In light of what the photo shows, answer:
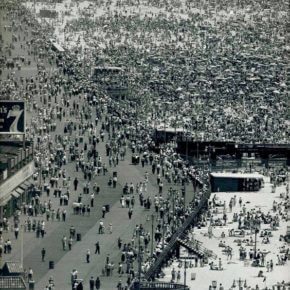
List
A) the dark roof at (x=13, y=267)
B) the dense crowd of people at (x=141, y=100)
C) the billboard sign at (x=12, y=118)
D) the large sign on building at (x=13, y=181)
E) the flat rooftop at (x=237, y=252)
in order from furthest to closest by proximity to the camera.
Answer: the dense crowd of people at (x=141, y=100), the flat rooftop at (x=237, y=252), the dark roof at (x=13, y=267), the large sign on building at (x=13, y=181), the billboard sign at (x=12, y=118)

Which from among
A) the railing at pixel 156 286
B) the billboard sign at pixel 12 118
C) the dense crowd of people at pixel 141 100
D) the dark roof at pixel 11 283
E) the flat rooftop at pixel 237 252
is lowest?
the flat rooftop at pixel 237 252

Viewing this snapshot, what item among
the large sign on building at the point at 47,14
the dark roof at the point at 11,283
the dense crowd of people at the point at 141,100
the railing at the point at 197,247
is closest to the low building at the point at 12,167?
the dark roof at the point at 11,283

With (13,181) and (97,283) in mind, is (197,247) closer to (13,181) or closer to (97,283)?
(97,283)

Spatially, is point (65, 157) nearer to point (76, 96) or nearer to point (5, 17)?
point (76, 96)

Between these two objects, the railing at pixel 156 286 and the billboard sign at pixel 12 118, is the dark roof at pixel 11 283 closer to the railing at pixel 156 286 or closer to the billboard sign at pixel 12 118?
the billboard sign at pixel 12 118

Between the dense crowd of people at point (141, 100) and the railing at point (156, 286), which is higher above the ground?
the dense crowd of people at point (141, 100)

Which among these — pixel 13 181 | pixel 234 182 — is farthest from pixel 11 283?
pixel 234 182
